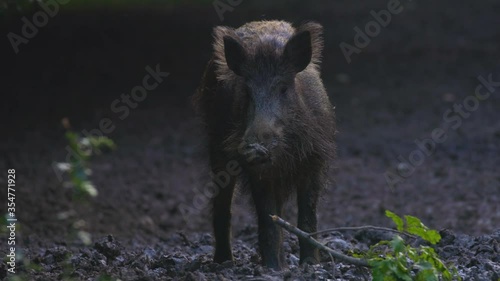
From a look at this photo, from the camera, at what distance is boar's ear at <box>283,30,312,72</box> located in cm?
635

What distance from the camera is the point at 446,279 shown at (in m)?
5.01

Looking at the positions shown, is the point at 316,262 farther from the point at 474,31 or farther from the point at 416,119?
the point at 474,31

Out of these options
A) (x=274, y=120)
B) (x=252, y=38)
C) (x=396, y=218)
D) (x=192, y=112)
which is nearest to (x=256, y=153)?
(x=274, y=120)

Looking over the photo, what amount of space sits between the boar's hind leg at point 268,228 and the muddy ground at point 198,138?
0.69ft

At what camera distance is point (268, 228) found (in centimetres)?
615

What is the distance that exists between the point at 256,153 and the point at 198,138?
8146mm

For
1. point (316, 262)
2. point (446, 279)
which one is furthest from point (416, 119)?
point (446, 279)
